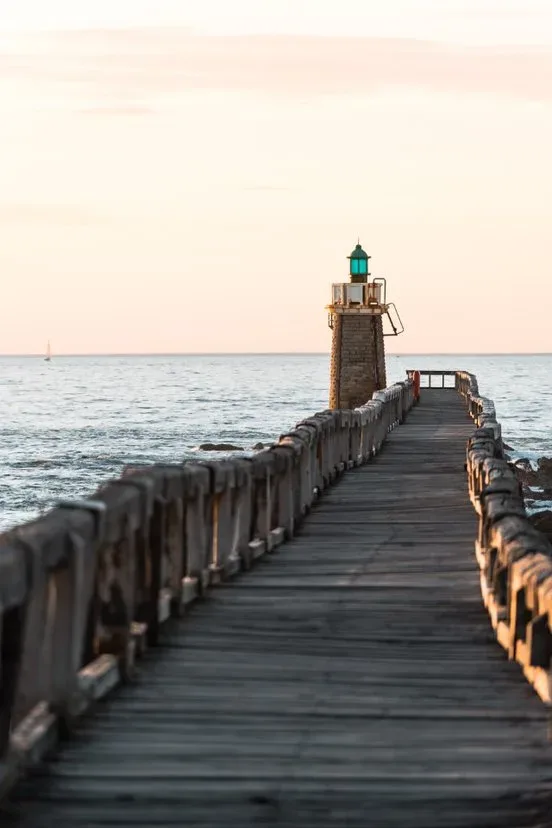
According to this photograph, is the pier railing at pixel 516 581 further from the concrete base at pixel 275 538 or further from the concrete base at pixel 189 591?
the concrete base at pixel 189 591

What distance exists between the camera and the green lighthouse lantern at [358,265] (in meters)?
61.9

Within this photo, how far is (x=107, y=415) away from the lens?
120 metres

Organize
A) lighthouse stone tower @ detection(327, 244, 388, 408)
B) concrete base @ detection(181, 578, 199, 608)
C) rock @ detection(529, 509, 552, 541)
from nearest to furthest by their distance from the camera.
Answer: concrete base @ detection(181, 578, 199, 608)
rock @ detection(529, 509, 552, 541)
lighthouse stone tower @ detection(327, 244, 388, 408)

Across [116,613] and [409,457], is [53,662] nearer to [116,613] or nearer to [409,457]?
[116,613]

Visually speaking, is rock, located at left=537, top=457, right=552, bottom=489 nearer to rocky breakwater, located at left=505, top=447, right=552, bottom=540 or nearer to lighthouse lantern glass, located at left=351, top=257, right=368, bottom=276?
rocky breakwater, located at left=505, top=447, right=552, bottom=540

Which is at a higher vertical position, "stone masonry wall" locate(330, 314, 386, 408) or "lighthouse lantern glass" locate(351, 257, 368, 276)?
"lighthouse lantern glass" locate(351, 257, 368, 276)

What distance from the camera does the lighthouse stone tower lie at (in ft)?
202

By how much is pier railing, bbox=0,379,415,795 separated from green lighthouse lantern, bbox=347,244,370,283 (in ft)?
163

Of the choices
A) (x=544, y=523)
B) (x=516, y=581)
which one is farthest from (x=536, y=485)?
(x=516, y=581)

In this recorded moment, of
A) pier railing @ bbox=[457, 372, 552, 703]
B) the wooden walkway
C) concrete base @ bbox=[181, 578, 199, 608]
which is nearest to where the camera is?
the wooden walkway

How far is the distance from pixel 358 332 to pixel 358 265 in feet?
9.31

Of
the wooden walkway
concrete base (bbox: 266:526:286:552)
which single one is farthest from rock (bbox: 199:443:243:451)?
the wooden walkway

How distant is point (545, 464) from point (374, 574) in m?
44.2

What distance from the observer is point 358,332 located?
203 ft
